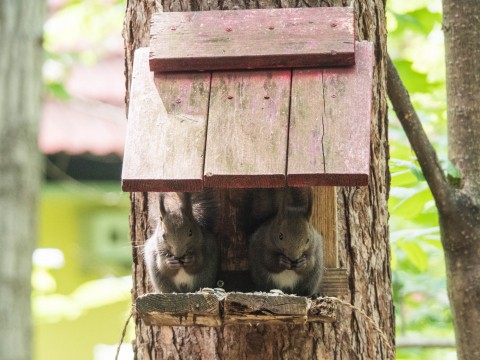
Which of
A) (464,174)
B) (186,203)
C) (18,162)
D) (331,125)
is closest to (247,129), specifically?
(331,125)

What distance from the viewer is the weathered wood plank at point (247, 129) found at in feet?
6.73

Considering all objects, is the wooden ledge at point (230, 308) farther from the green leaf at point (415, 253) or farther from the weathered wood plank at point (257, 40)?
the green leaf at point (415, 253)

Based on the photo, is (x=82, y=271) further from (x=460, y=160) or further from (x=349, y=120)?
(x=349, y=120)

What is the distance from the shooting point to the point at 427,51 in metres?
5.32

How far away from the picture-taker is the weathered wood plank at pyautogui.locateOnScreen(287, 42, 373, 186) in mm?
2031

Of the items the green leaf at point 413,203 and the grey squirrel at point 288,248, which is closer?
the grey squirrel at point 288,248

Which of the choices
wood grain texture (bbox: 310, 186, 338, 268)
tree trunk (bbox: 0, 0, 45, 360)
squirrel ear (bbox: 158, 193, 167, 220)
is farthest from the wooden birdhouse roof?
tree trunk (bbox: 0, 0, 45, 360)

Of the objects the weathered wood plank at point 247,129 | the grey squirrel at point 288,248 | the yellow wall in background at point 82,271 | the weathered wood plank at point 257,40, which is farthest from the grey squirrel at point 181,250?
the yellow wall in background at point 82,271

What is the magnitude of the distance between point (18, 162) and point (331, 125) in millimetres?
1638

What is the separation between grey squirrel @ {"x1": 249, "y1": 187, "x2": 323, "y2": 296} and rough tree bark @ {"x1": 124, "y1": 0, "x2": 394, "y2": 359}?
5.8 inches

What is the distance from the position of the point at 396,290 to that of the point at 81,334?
4.30 meters

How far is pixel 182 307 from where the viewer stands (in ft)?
6.76

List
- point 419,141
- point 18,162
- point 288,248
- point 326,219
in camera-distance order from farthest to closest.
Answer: point 18,162
point 419,141
point 326,219
point 288,248

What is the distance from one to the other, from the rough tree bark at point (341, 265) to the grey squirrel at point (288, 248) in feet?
0.48
